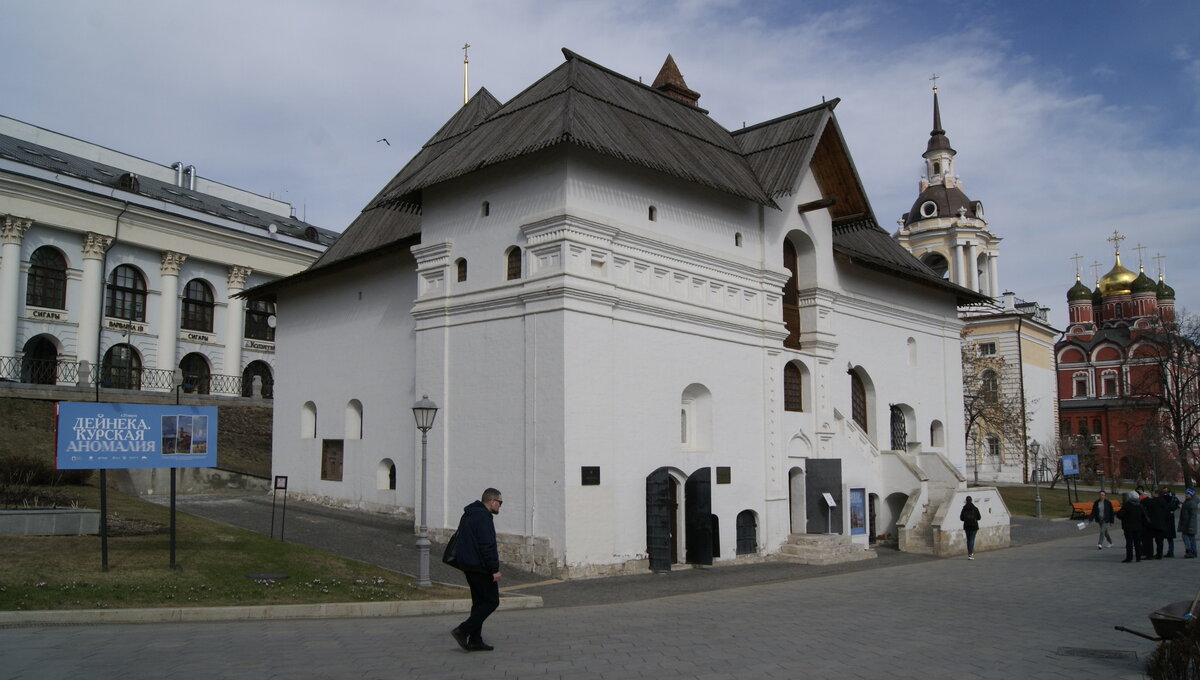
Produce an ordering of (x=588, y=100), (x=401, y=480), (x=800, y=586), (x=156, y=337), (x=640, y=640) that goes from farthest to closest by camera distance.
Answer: (x=156, y=337), (x=401, y=480), (x=588, y=100), (x=800, y=586), (x=640, y=640)

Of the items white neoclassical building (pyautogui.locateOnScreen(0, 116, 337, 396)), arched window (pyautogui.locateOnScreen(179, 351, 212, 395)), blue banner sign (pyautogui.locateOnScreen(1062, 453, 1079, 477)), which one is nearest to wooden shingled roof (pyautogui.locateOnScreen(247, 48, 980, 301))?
blue banner sign (pyautogui.locateOnScreen(1062, 453, 1079, 477))

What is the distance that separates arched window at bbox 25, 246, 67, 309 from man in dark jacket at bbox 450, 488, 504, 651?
35743mm

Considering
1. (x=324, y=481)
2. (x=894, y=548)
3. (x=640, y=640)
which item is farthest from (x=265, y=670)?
(x=894, y=548)

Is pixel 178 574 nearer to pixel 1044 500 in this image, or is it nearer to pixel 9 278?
pixel 9 278

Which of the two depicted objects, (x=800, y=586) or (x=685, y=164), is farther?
(x=685, y=164)

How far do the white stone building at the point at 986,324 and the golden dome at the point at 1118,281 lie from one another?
32141 mm

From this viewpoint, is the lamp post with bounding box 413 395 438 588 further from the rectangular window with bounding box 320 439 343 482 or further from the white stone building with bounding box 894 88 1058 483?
the white stone building with bounding box 894 88 1058 483

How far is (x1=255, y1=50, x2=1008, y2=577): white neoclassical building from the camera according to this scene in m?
18.4

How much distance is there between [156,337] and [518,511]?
29595 millimetres

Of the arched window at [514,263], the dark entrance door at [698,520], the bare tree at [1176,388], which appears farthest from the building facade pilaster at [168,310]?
the bare tree at [1176,388]

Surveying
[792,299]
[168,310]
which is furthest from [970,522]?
[168,310]

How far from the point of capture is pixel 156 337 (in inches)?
1622

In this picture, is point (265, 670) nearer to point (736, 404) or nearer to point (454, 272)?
point (454, 272)

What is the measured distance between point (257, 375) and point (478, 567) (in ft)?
128
